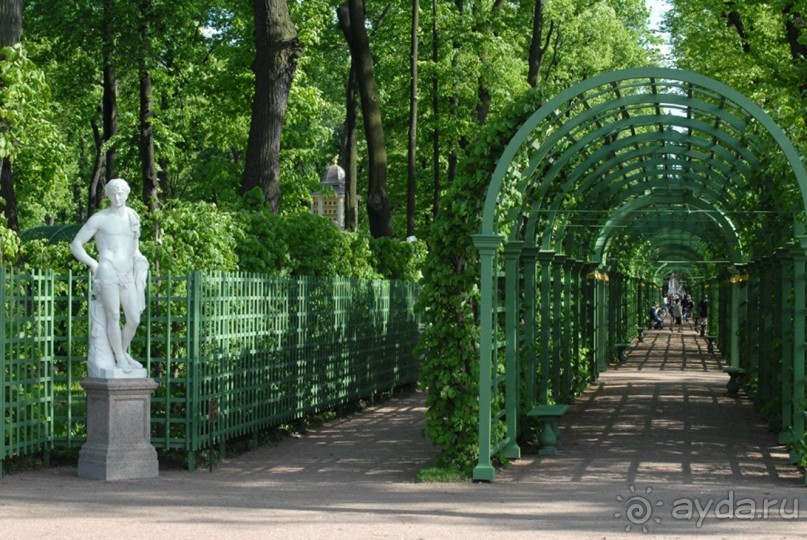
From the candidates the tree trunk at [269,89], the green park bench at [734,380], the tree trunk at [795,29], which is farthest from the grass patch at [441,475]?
the green park bench at [734,380]

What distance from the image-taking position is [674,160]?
18.6 metres

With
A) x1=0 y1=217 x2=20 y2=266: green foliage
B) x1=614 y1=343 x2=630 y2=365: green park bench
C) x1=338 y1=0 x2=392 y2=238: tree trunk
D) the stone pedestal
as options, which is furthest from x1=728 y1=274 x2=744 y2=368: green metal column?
x1=0 y1=217 x2=20 y2=266: green foliage

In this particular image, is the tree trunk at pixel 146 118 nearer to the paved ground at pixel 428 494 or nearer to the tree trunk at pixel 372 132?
the tree trunk at pixel 372 132

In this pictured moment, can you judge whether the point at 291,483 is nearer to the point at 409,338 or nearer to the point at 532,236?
the point at 532,236

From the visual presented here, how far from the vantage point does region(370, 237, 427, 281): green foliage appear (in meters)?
23.2

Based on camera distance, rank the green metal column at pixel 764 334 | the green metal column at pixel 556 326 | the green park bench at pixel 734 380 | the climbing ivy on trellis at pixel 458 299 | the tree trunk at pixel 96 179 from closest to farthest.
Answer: the climbing ivy on trellis at pixel 458 299
the green metal column at pixel 556 326
the green metal column at pixel 764 334
the green park bench at pixel 734 380
the tree trunk at pixel 96 179

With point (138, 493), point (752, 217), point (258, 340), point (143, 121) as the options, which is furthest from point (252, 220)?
point (143, 121)

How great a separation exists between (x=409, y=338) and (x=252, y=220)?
324 inches

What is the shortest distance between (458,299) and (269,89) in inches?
284

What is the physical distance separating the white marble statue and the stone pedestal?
12 centimetres

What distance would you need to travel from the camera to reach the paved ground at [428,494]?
9.83m

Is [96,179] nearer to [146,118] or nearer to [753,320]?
[146,118]

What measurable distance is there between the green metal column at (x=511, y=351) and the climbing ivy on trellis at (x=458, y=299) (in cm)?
117

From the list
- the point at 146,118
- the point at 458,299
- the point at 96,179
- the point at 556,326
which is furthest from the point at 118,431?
the point at 96,179
